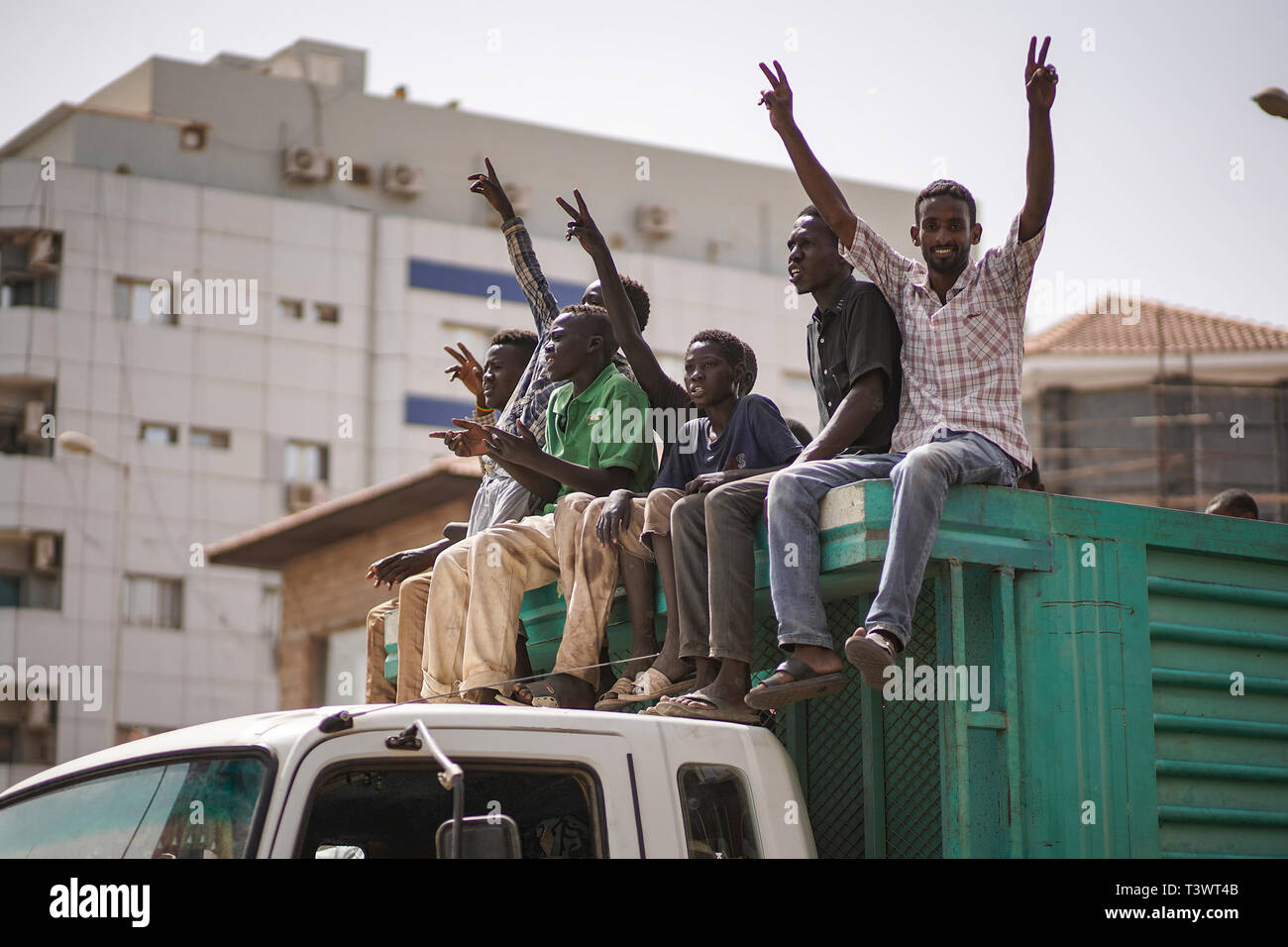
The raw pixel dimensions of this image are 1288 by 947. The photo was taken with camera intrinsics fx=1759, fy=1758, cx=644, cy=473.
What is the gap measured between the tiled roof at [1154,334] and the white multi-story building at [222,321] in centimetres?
1315

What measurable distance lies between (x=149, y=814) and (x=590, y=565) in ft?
5.74

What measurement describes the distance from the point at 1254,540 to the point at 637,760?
187cm

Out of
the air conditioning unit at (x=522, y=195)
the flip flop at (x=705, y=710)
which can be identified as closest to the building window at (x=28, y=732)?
the air conditioning unit at (x=522, y=195)

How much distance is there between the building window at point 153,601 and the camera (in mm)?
40312

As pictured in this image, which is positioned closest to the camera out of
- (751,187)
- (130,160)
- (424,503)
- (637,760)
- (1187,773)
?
(637,760)

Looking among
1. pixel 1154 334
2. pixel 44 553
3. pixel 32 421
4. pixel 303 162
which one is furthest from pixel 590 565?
pixel 303 162

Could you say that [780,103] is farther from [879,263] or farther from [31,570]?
[31,570]

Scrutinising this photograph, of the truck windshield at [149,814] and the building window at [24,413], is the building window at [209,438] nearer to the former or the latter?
the building window at [24,413]

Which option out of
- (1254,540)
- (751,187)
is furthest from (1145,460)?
(1254,540)

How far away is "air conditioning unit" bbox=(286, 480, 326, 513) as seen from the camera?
4222cm

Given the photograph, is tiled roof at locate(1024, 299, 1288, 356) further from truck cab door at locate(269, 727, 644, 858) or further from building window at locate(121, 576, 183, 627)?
truck cab door at locate(269, 727, 644, 858)

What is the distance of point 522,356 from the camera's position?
7203 mm

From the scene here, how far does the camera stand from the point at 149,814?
405 centimetres
